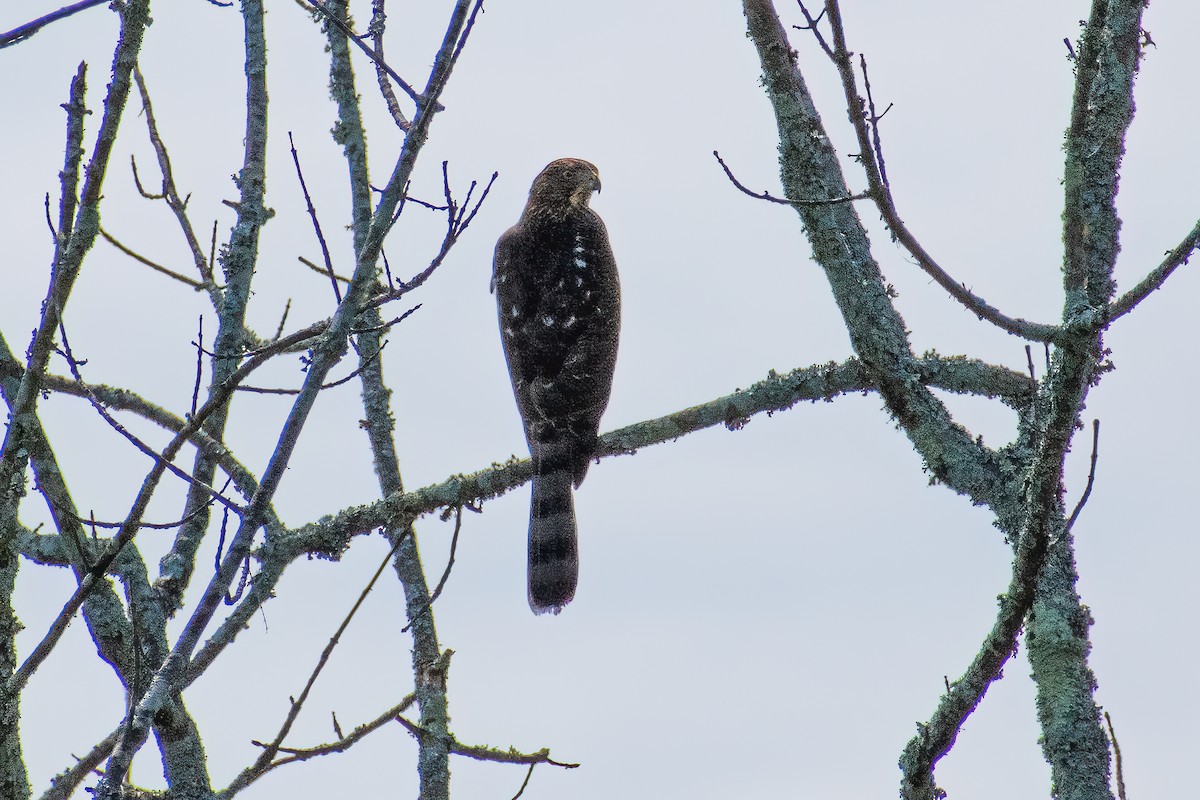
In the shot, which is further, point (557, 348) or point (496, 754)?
point (557, 348)

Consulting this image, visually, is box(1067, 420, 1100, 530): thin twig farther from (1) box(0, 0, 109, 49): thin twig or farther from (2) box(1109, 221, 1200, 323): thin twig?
(1) box(0, 0, 109, 49): thin twig

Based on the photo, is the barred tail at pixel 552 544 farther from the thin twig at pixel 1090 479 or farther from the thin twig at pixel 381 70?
the thin twig at pixel 1090 479

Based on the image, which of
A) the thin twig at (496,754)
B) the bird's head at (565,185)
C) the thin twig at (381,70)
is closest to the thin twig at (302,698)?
the thin twig at (496,754)

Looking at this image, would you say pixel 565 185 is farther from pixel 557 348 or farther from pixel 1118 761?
pixel 1118 761

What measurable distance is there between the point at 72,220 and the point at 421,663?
2276 millimetres

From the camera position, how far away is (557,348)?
20.4 feet

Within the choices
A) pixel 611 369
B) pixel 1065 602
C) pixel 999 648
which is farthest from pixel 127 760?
pixel 611 369

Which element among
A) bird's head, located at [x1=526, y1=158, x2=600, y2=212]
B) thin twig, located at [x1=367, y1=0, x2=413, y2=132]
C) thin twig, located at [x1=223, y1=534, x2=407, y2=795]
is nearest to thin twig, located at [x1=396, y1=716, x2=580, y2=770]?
thin twig, located at [x1=223, y1=534, x2=407, y2=795]

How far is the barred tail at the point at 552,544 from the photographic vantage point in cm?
573

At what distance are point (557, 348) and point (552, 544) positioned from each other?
0.86m

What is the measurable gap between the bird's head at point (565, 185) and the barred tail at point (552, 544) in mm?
1794

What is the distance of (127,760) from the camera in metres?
3.05

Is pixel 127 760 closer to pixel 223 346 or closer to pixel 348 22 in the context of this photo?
pixel 223 346

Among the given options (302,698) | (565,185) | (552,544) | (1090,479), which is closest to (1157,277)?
(1090,479)
